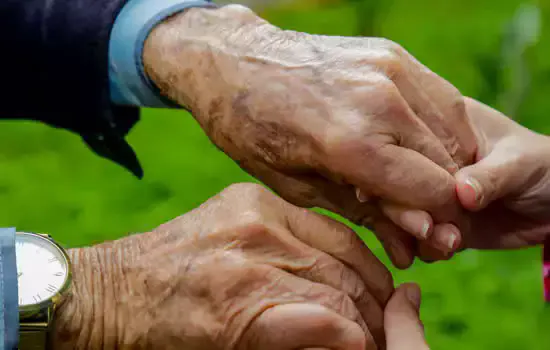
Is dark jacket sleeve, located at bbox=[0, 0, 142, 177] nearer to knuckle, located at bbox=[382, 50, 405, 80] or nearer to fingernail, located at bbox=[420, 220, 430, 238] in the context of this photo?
knuckle, located at bbox=[382, 50, 405, 80]

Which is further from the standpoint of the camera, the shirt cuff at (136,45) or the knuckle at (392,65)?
the shirt cuff at (136,45)

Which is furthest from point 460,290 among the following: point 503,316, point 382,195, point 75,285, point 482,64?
point 75,285

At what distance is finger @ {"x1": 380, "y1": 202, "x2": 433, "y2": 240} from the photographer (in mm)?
1243

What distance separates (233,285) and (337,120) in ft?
0.92

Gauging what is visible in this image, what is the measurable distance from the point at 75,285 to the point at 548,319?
1.45 m

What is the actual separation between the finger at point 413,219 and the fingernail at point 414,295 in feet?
0.31

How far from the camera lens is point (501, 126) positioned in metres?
1.39

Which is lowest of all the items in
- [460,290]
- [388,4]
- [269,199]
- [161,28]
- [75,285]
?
[460,290]

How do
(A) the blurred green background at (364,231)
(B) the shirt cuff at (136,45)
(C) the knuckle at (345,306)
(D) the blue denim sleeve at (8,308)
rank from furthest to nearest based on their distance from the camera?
(A) the blurred green background at (364,231)
(B) the shirt cuff at (136,45)
(C) the knuckle at (345,306)
(D) the blue denim sleeve at (8,308)

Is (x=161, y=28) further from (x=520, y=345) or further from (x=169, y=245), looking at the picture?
(x=520, y=345)

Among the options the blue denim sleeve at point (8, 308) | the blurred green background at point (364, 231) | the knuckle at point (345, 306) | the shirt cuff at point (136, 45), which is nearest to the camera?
the blue denim sleeve at point (8, 308)

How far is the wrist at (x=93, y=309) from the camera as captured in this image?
3.99 ft

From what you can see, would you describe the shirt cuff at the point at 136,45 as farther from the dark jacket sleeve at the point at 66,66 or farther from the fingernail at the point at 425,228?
the fingernail at the point at 425,228

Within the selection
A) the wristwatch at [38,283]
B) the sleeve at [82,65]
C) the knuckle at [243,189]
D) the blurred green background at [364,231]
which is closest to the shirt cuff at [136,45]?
the sleeve at [82,65]
